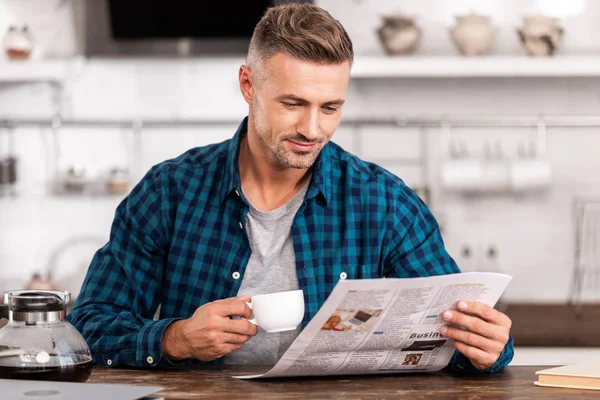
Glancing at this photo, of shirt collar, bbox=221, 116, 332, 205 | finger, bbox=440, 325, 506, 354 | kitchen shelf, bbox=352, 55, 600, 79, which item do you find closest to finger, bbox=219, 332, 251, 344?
finger, bbox=440, 325, 506, 354

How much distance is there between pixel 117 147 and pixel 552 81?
5.13 feet

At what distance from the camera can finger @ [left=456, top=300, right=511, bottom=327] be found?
56.9 inches

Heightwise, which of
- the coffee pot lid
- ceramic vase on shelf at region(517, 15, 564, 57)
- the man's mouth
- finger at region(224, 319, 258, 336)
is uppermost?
ceramic vase on shelf at region(517, 15, 564, 57)

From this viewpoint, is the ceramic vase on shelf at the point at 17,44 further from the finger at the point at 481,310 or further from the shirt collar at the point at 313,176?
the finger at the point at 481,310

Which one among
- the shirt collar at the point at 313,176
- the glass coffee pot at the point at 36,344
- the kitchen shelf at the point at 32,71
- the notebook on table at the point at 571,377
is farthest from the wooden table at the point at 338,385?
the kitchen shelf at the point at 32,71

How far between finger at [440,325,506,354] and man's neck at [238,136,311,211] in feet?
1.72

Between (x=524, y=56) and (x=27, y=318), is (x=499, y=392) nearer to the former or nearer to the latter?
(x=27, y=318)

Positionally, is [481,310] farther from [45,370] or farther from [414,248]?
[45,370]

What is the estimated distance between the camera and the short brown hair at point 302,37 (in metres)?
1.70

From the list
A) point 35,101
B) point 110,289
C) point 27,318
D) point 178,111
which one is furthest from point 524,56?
point 27,318

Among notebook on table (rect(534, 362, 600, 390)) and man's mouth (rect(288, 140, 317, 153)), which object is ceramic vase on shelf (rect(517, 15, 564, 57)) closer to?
man's mouth (rect(288, 140, 317, 153))

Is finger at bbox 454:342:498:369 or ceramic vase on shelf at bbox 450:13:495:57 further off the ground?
ceramic vase on shelf at bbox 450:13:495:57

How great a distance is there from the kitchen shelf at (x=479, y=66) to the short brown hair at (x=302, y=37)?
1461mm

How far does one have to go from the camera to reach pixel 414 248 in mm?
1842
